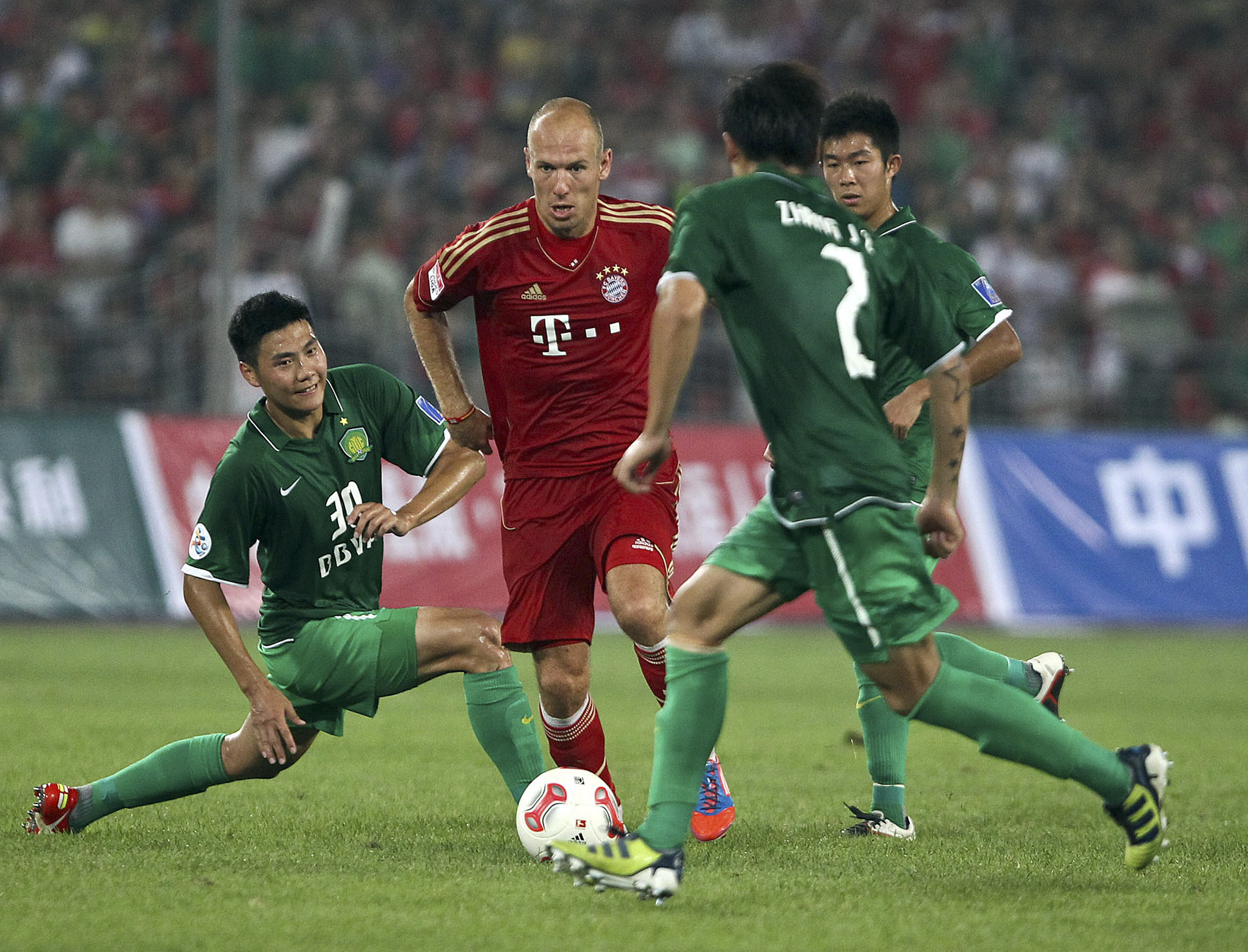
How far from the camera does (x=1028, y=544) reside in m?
13.8

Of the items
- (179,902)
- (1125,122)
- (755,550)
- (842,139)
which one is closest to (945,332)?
(755,550)

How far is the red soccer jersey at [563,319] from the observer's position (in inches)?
227

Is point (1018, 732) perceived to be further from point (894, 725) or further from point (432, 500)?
point (432, 500)

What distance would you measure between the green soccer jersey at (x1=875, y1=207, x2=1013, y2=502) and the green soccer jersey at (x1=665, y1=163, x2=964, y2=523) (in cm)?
119

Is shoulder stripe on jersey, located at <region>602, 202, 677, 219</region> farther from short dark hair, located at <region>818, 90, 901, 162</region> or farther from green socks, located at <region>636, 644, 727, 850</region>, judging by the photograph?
green socks, located at <region>636, 644, 727, 850</region>

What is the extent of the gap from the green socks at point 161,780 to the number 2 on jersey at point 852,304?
2.45 metres

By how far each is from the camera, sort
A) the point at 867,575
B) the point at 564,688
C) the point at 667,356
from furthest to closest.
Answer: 1. the point at 564,688
2. the point at 867,575
3. the point at 667,356

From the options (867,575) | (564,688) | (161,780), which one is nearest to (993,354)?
(867,575)

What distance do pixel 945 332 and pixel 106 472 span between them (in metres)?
9.57

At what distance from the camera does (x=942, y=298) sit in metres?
5.59

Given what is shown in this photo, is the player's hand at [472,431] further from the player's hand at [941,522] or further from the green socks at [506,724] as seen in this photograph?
the player's hand at [941,522]

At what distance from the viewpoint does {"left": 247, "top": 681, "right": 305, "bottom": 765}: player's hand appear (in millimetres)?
5102

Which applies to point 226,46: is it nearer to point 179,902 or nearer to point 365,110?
point 365,110

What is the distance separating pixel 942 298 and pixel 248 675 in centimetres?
260
